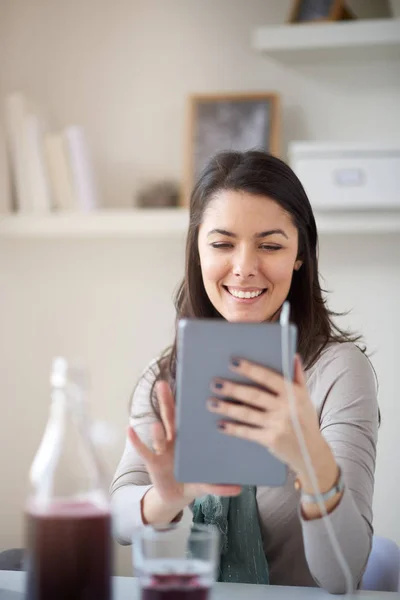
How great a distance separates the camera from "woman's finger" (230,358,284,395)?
0.94m

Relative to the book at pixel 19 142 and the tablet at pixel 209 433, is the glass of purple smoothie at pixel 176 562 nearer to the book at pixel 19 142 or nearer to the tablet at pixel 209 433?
the tablet at pixel 209 433

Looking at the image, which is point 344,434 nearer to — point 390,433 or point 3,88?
point 390,433

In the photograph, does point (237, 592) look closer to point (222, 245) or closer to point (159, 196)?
point (222, 245)

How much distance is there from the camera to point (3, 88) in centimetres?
273

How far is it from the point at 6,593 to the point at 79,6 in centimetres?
212

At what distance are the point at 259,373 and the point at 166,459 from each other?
0.80 ft

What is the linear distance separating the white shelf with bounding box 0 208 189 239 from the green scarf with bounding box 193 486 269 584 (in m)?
1.08

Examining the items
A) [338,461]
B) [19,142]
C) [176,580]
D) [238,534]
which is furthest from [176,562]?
[19,142]

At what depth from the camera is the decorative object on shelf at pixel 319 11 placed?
2367 millimetres

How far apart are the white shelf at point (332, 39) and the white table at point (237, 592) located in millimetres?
1651

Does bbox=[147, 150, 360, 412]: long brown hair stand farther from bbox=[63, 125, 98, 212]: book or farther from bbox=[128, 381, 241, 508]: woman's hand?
bbox=[63, 125, 98, 212]: book

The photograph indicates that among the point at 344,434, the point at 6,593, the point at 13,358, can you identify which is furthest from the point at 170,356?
the point at 13,358

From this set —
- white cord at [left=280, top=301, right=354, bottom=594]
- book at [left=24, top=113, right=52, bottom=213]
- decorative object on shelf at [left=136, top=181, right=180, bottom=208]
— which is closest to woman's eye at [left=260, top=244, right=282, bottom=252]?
white cord at [left=280, top=301, right=354, bottom=594]

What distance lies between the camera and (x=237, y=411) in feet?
3.20
